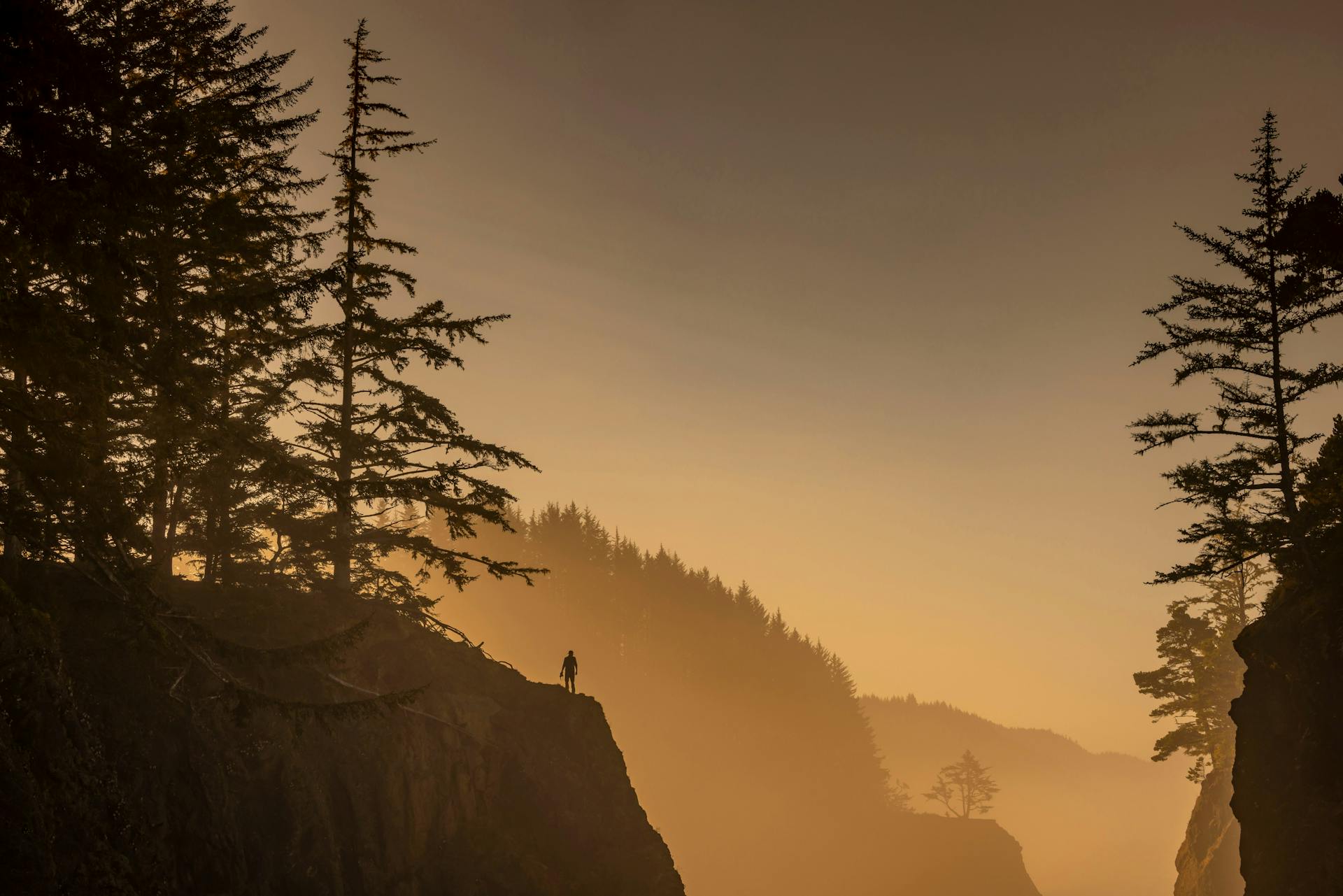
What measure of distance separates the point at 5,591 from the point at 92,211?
5.38 meters

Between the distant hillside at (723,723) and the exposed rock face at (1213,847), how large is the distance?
102ft

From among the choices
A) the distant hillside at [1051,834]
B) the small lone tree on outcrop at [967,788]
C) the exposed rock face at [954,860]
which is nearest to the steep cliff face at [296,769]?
the exposed rock face at [954,860]

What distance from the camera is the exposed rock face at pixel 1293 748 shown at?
666 inches

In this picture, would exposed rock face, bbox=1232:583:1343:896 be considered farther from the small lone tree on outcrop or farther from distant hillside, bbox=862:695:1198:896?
distant hillside, bbox=862:695:1198:896

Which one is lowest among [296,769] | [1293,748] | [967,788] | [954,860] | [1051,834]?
[1051,834]

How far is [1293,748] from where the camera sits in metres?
18.4

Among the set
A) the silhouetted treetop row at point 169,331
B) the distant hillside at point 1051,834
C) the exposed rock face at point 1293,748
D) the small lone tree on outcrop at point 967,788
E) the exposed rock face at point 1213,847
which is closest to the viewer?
the silhouetted treetop row at point 169,331

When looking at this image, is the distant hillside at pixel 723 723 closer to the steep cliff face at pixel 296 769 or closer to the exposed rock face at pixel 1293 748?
the steep cliff face at pixel 296 769

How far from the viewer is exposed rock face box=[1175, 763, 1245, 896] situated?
39969 millimetres

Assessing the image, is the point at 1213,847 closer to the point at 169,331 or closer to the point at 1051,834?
the point at 169,331

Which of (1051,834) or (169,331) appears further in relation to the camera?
(1051,834)

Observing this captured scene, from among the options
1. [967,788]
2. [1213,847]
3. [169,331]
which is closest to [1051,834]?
[967,788]

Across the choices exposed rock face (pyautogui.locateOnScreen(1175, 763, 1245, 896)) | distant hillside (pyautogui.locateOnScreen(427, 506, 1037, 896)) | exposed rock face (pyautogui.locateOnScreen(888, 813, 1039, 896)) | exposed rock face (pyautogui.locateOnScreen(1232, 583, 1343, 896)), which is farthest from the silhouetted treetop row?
exposed rock face (pyautogui.locateOnScreen(888, 813, 1039, 896))

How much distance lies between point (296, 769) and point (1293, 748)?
2332 cm
